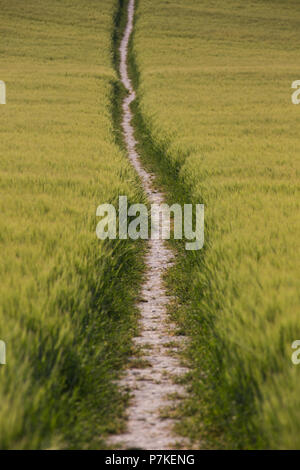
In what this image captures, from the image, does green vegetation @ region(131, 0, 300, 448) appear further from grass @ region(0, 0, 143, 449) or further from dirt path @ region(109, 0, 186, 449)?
grass @ region(0, 0, 143, 449)

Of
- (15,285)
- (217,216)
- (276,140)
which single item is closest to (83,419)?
(15,285)

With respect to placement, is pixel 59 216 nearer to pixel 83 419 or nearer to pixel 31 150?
pixel 83 419

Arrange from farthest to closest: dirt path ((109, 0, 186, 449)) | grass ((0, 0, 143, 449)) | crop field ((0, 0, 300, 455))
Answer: dirt path ((109, 0, 186, 449)) → crop field ((0, 0, 300, 455)) → grass ((0, 0, 143, 449))

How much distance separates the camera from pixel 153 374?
15.1 feet

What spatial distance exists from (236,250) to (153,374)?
60.1 inches

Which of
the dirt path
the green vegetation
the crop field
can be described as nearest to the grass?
the crop field

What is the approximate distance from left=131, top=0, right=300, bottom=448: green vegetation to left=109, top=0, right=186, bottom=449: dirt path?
0.55 ft

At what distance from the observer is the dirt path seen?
3689 millimetres

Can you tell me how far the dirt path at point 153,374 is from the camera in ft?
12.1

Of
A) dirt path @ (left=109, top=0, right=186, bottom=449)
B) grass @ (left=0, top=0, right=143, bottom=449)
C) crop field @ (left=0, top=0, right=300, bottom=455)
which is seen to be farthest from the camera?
dirt path @ (left=109, top=0, right=186, bottom=449)

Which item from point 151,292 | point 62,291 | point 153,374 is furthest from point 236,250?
point 62,291

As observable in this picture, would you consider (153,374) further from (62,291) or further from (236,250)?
(236,250)

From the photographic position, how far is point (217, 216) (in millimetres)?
6934
